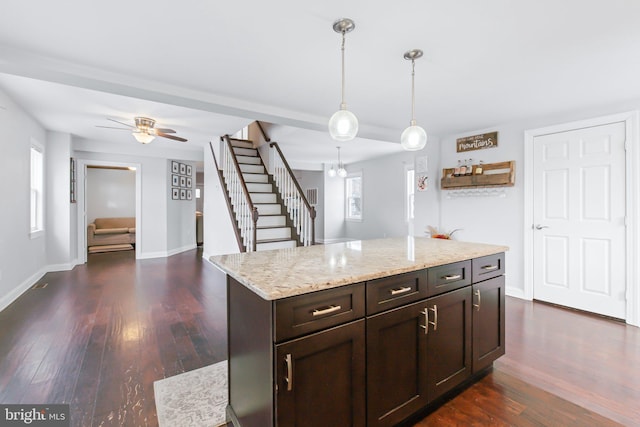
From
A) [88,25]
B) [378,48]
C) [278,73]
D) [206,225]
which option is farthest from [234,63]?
[206,225]

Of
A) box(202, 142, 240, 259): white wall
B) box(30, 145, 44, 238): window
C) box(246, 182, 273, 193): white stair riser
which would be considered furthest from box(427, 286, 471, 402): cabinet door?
box(30, 145, 44, 238): window

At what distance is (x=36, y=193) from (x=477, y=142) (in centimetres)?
668

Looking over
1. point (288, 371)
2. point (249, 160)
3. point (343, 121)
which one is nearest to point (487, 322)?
point (288, 371)

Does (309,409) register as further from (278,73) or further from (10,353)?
(10,353)

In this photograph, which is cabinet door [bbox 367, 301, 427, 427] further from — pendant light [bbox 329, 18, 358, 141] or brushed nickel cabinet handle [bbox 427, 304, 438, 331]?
pendant light [bbox 329, 18, 358, 141]

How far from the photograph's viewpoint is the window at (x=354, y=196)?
28.8 feet

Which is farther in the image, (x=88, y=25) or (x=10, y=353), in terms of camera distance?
(x=10, y=353)

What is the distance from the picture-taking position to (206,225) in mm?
6418

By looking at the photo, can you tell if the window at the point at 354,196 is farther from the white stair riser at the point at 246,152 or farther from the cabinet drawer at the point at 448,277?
the cabinet drawer at the point at 448,277

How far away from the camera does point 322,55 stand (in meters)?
2.24

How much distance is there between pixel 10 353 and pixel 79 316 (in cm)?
82

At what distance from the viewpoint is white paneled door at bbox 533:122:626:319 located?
3199 mm

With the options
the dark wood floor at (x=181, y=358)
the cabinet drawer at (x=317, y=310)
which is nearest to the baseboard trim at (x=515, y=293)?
the dark wood floor at (x=181, y=358)

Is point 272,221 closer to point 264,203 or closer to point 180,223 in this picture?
point 264,203
